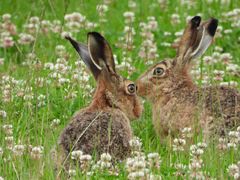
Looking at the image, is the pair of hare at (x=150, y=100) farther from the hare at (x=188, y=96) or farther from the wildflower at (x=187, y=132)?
the wildflower at (x=187, y=132)

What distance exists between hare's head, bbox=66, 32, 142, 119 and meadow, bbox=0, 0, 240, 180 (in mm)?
381

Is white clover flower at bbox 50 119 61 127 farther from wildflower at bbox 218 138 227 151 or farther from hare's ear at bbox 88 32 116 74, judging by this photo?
wildflower at bbox 218 138 227 151

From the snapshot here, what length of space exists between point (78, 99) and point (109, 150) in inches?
102

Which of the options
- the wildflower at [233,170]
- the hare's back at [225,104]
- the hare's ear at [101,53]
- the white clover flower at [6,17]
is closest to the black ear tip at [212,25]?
the hare's back at [225,104]

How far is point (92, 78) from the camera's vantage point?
12117 mm

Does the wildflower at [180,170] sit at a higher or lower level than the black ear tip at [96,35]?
lower

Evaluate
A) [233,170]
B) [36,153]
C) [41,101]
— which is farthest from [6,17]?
[233,170]

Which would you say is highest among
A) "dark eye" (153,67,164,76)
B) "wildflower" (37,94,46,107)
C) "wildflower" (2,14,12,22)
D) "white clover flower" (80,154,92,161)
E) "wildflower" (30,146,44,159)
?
"wildflower" (2,14,12,22)

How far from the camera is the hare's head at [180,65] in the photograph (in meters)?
11.5

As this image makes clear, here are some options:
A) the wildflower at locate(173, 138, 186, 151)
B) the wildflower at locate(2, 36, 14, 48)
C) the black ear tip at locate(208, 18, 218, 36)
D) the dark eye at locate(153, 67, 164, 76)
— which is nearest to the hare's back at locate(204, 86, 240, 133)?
the wildflower at locate(173, 138, 186, 151)

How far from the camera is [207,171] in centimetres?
831

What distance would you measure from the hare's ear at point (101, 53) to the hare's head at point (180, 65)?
127cm

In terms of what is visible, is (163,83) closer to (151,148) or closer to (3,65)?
(151,148)

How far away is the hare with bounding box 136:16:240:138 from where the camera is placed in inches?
393
